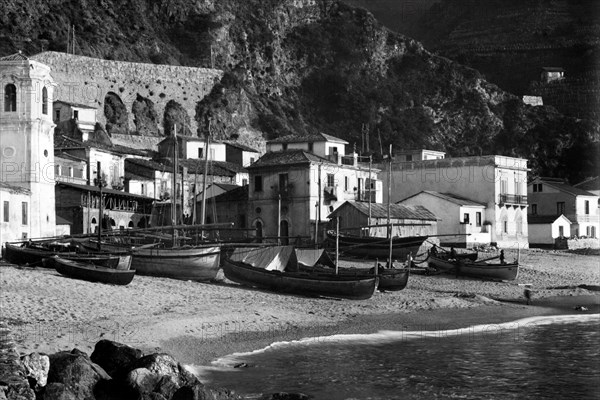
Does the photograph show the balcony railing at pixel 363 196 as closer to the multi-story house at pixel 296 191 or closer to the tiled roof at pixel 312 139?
the multi-story house at pixel 296 191

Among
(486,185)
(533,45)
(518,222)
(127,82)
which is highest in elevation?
(533,45)

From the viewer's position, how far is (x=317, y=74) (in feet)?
434

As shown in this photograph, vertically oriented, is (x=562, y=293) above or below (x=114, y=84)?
below

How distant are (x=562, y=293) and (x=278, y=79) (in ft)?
271

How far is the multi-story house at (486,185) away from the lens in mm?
69438

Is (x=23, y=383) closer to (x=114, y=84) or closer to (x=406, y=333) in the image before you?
(x=406, y=333)

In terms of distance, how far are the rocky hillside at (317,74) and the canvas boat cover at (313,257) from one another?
59.3 m

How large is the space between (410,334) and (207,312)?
622 cm

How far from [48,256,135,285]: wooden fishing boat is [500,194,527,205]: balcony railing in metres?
40.4

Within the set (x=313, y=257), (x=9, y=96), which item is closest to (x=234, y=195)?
(x=9, y=96)

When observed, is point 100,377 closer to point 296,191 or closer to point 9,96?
point 9,96

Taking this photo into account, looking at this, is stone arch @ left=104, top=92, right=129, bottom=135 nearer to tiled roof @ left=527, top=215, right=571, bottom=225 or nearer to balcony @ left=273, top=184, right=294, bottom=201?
balcony @ left=273, top=184, right=294, bottom=201

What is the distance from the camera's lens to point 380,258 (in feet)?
172

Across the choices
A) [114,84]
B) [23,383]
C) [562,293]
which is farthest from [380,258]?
[114,84]
